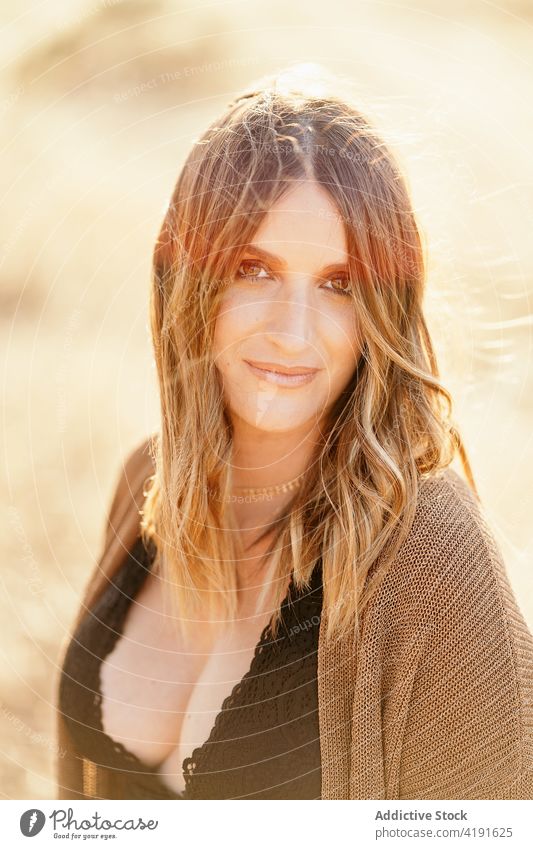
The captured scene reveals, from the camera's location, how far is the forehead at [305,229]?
29.5 inches

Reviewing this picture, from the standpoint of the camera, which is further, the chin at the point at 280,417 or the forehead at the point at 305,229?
the chin at the point at 280,417

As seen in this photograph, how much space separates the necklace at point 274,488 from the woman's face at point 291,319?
0.08m

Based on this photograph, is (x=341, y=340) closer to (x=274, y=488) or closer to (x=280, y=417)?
(x=280, y=417)

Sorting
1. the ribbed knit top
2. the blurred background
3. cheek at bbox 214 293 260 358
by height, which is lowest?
the ribbed knit top

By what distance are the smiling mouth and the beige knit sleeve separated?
0.23 m

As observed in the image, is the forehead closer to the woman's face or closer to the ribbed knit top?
the woman's face

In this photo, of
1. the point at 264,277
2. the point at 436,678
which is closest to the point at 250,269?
the point at 264,277

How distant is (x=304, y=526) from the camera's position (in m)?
0.87

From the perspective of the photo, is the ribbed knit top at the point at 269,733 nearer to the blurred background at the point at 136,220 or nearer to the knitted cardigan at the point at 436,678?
the knitted cardigan at the point at 436,678

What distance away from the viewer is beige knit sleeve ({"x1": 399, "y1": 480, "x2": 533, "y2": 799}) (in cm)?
73

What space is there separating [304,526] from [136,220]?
32.9 inches

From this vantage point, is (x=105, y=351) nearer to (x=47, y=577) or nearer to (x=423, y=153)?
(x=47, y=577)

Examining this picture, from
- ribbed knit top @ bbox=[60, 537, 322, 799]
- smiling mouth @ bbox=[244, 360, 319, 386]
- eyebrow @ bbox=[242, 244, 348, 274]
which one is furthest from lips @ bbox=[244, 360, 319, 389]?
ribbed knit top @ bbox=[60, 537, 322, 799]

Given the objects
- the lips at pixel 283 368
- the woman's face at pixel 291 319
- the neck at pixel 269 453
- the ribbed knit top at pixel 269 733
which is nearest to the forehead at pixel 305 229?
the woman's face at pixel 291 319
